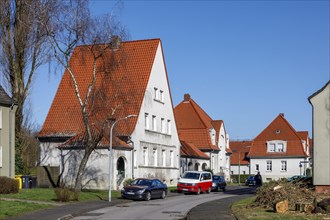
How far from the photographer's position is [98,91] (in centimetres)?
3756

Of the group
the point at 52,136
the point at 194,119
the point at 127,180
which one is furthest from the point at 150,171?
the point at 194,119

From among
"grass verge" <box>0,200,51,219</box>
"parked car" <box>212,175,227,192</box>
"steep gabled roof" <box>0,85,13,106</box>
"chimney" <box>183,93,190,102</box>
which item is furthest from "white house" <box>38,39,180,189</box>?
"chimney" <box>183,93,190,102</box>

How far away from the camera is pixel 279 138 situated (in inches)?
3282

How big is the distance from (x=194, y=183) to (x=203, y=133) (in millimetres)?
25374

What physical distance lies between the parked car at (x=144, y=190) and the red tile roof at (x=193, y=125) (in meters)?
30.5

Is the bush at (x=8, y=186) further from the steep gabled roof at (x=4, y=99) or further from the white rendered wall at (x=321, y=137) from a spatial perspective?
the white rendered wall at (x=321, y=137)

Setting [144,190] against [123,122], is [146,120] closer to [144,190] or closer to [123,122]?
[123,122]

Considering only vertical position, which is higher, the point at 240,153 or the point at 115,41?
the point at 115,41

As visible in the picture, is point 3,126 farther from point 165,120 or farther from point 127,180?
point 165,120

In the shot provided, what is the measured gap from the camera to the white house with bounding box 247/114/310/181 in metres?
81.6

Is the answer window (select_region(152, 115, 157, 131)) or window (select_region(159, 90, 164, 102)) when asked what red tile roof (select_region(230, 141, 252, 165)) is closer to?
window (select_region(159, 90, 164, 102))

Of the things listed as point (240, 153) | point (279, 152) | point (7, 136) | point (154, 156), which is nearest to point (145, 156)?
point (154, 156)

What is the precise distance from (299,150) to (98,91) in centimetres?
5137

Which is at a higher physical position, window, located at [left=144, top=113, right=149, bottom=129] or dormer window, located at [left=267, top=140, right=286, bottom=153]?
window, located at [left=144, top=113, right=149, bottom=129]
